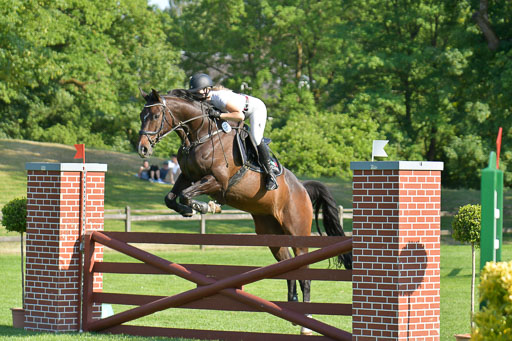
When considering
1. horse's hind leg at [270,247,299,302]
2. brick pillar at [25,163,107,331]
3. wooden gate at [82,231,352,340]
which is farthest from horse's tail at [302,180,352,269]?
brick pillar at [25,163,107,331]

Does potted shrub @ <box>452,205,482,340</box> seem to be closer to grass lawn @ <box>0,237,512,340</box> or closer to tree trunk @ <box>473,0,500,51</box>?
grass lawn @ <box>0,237,512,340</box>

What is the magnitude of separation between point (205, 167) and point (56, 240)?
193cm

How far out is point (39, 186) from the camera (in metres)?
8.88

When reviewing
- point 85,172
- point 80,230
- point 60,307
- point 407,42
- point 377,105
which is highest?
point 407,42

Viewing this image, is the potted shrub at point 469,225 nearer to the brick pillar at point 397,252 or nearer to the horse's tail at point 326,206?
the brick pillar at point 397,252

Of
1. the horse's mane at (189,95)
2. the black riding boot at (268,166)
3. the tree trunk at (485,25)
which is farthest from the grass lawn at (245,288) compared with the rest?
the tree trunk at (485,25)

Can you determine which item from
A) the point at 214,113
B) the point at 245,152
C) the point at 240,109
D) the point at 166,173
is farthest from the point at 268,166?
the point at 166,173

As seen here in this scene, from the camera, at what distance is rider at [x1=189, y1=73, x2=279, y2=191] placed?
9.90 m

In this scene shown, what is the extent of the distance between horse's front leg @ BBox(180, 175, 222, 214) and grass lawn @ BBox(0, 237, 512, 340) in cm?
178

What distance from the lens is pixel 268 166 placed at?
9984 mm

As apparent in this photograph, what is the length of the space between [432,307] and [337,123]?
27.1 m

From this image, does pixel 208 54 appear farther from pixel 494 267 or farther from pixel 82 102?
pixel 494 267

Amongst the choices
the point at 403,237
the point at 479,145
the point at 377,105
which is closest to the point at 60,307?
the point at 403,237

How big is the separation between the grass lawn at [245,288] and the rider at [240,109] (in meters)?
2.09
